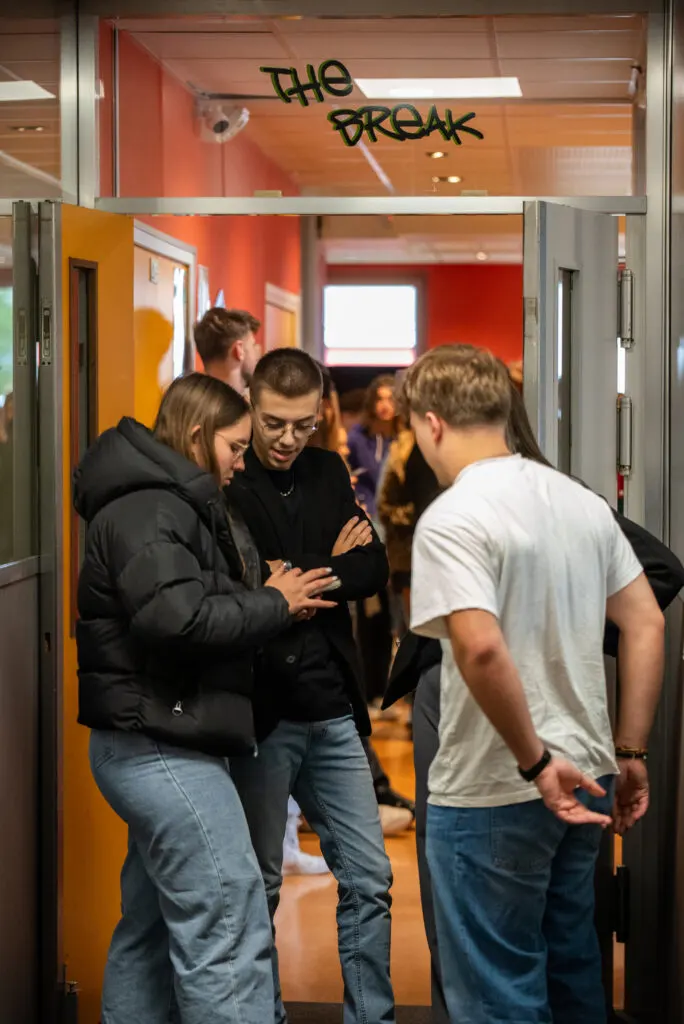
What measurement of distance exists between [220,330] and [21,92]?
97 cm

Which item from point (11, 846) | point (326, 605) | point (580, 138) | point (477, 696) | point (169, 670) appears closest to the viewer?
point (477, 696)

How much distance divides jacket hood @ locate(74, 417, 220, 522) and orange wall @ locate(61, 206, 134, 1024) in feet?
2.71

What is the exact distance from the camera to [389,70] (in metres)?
3.53

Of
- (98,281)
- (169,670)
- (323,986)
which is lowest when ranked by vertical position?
(323,986)

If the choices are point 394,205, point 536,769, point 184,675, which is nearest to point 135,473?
point 184,675

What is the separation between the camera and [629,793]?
8.04ft

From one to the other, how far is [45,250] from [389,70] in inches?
38.8

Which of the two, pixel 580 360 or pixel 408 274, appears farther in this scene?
pixel 408 274

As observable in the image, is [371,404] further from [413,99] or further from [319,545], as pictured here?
[319,545]

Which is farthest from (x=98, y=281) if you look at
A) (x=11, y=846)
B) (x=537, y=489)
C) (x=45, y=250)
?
(x=537, y=489)

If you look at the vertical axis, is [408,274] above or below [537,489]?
above

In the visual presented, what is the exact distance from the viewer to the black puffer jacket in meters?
2.43

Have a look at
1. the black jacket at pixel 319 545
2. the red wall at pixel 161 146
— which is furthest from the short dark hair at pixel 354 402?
the black jacket at pixel 319 545

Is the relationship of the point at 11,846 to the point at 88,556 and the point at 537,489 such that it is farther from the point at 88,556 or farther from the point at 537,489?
the point at 537,489
